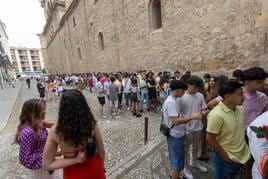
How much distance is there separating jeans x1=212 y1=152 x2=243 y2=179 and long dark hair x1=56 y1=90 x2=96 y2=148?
155 cm

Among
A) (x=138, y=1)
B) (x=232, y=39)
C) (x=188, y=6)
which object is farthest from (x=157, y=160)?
(x=138, y=1)

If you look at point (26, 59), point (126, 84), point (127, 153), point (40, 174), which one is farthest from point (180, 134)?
point (26, 59)

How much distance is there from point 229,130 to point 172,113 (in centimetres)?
79

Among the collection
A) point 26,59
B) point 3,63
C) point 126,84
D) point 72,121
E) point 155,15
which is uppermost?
point 26,59

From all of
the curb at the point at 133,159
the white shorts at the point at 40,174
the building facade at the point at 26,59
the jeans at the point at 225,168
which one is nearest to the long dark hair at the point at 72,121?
the white shorts at the point at 40,174

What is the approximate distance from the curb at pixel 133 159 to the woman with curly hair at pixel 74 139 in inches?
77.9

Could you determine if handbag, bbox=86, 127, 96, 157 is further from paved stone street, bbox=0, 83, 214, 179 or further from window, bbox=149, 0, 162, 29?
window, bbox=149, 0, 162, 29

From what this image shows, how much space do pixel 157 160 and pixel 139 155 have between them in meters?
0.42

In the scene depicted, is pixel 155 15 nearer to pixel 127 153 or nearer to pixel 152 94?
pixel 152 94

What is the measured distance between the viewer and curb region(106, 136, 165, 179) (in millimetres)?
3657

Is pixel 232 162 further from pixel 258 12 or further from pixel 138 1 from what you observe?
pixel 138 1

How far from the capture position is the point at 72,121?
5.24 ft

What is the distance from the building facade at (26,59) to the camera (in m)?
103

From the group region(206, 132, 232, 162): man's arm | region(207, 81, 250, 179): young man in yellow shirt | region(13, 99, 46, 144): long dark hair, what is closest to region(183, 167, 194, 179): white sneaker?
region(207, 81, 250, 179): young man in yellow shirt
